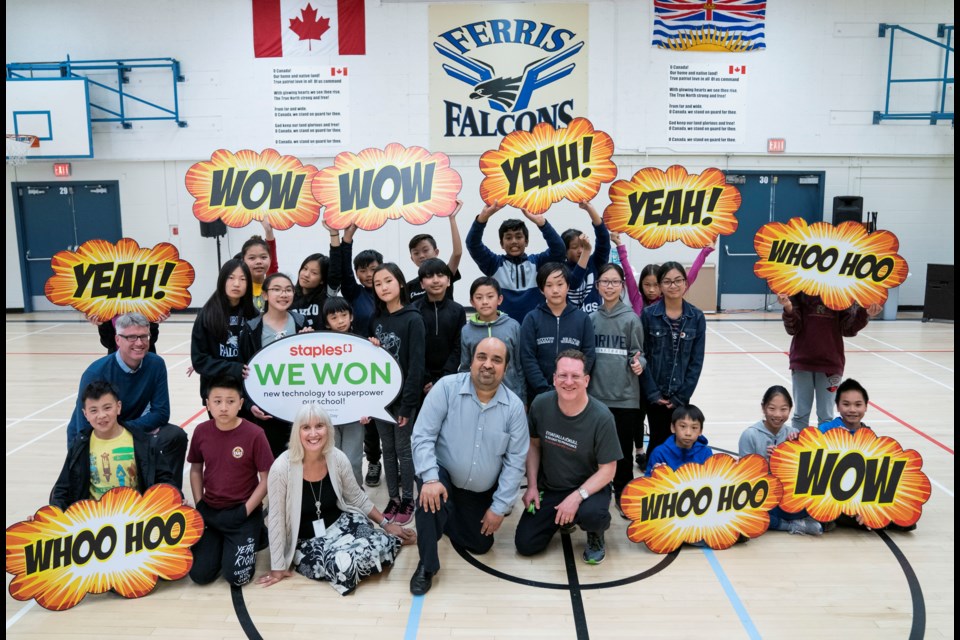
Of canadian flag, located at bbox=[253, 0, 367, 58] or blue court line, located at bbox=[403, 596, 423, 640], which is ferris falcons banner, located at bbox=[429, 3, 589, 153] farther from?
blue court line, located at bbox=[403, 596, 423, 640]

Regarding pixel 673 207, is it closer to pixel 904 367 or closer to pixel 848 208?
pixel 904 367

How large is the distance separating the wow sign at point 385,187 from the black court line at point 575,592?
85.4 inches

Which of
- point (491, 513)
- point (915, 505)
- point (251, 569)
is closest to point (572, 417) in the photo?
point (491, 513)

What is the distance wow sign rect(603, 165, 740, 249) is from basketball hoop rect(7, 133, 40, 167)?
437 inches

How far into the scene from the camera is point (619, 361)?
443 cm

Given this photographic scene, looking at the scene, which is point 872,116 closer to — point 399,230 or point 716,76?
point 716,76

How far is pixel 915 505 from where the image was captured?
4.14 meters

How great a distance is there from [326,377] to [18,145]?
34.4ft

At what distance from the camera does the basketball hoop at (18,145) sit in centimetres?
1159

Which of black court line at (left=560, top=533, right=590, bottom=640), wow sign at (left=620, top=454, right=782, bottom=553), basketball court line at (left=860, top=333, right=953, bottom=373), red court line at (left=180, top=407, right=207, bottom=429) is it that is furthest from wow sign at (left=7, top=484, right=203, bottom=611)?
basketball court line at (left=860, top=333, right=953, bottom=373)

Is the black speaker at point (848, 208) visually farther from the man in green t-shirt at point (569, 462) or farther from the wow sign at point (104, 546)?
the wow sign at point (104, 546)

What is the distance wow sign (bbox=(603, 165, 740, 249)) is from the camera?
15.1 feet

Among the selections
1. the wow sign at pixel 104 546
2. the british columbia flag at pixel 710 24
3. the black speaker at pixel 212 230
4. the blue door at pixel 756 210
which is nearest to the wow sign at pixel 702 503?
the wow sign at pixel 104 546

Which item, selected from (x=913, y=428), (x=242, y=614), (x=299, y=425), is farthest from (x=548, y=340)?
(x=913, y=428)
